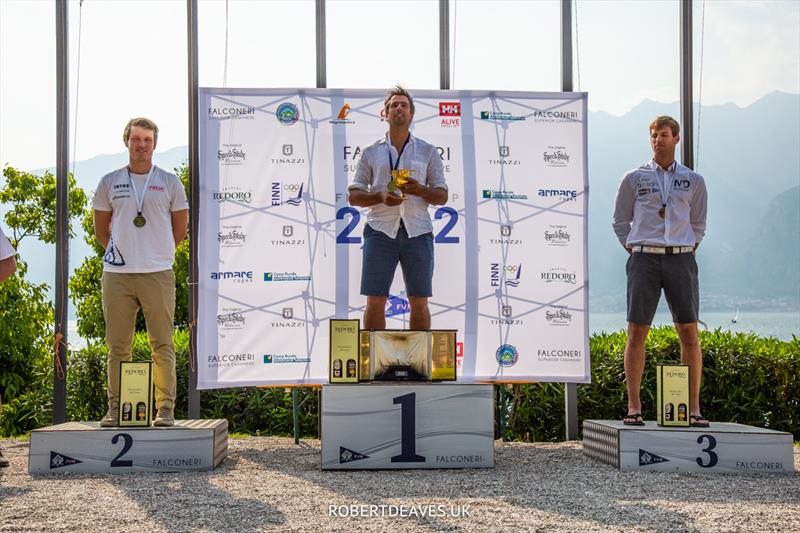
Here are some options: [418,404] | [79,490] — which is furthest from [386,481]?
[79,490]

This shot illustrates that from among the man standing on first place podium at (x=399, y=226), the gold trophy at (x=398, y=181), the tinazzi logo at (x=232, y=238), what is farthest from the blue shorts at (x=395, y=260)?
the tinazzi logo at (x=232, y=238)

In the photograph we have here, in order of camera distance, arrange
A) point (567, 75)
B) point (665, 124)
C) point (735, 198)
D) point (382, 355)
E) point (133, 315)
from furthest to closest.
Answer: point (735, 198)
point (567, 75)
point (665, 124)
point (133, 315)
point (382, 355)

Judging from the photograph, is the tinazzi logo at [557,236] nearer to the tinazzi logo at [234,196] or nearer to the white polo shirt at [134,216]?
the tinazzi logo at [234,196]

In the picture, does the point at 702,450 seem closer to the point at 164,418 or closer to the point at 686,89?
the point at 686,89

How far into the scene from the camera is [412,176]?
353 centimetres

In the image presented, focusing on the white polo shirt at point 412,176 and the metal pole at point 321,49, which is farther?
the metal pole at point 321,49

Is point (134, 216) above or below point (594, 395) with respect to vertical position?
above

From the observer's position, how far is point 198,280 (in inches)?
164

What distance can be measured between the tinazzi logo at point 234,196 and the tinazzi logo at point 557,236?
163cm

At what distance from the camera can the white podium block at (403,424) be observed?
3207 millimetres

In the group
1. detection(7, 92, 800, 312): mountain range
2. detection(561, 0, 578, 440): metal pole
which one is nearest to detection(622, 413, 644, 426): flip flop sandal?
detection(561, 0, 578, 440): metal pole

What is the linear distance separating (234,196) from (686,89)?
262 centimetres

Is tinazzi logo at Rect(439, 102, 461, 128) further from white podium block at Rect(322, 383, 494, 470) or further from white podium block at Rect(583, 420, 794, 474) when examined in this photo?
white podium block at Rect(583, 420, 794, 474)

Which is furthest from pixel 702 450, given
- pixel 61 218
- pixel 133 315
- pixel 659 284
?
pixel 61 218
